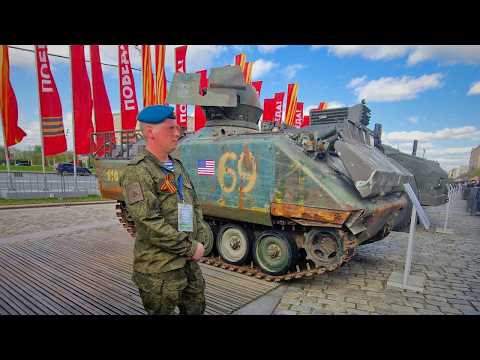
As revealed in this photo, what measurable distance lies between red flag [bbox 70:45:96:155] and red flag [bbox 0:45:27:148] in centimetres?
215

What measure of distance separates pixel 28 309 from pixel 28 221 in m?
6.61

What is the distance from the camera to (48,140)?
12.7 m

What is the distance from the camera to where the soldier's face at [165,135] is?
2170 mm

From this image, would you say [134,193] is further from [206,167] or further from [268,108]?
[268,108]

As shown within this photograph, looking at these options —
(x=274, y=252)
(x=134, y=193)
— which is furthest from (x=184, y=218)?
A: (x=274, y=252)

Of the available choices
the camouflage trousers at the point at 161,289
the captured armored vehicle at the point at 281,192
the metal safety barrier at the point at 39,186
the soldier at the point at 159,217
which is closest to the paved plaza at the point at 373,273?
the captured armored vehicle at the point at 281,192

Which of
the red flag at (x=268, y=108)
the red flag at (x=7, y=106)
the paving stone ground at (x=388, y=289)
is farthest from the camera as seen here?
the red flag at (x=268, y=108)

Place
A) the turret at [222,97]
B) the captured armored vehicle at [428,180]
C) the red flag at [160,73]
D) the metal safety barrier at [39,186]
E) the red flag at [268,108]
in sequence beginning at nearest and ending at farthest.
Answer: the turret at [222,97], the captured armored vehicle at [428,180], the metal safety barrier at [39,186], the red flag at [160,73], the red flag at [268,108]

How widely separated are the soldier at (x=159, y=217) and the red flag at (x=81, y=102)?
12.4 meters

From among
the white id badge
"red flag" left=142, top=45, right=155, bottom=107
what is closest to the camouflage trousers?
the white id badge

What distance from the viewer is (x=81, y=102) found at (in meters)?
13.2

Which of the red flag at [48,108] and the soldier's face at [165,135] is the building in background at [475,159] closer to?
the red flag at [48,108]

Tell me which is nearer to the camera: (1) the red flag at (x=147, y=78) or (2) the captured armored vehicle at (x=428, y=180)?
(2) the captured armored vehicle at (x=428, y=180)

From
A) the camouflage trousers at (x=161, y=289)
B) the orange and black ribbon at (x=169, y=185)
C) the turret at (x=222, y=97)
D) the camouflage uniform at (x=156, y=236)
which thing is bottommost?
the camouflage trousers at (x=161, y=289)
